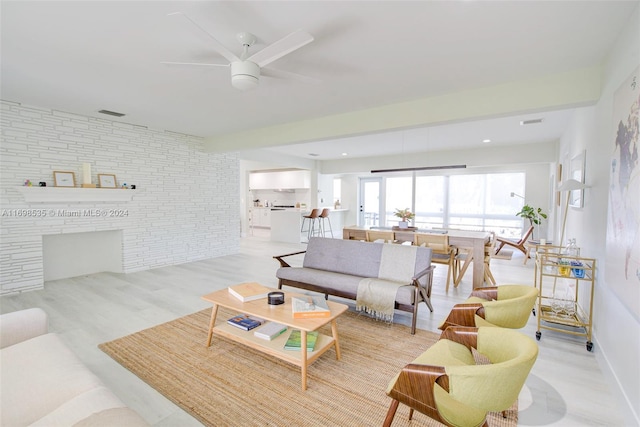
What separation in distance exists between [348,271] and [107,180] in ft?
13.3

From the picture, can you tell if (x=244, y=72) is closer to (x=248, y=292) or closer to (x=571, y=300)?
(x=248, y=292)

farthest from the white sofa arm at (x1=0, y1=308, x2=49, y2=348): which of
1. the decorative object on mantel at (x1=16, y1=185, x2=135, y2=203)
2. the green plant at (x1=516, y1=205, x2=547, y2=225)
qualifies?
the green plant at (x1=516, y1=205, x2=547, y2=225)

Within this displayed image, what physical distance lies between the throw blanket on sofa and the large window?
562 cm

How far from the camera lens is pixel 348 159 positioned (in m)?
8.70

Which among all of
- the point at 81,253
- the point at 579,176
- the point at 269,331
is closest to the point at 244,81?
the point at 269,331

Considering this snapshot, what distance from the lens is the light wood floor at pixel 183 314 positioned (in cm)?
184

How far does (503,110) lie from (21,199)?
5979 millimetres

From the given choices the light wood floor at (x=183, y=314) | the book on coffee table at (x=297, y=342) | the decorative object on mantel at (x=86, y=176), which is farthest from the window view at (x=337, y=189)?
the book on coffee table at (x=297, y=342)

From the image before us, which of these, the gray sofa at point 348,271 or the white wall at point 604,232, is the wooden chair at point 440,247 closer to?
the gray sofa at point 348,271

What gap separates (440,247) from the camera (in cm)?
410

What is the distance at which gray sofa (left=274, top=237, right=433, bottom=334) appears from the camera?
113 inches

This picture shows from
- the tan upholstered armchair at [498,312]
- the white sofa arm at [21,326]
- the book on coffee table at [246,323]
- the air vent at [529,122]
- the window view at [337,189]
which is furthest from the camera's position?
the window view at [337,189]

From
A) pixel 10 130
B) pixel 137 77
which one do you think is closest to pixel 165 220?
pixel 10 130

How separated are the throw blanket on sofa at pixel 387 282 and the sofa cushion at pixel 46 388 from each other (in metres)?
2.21
